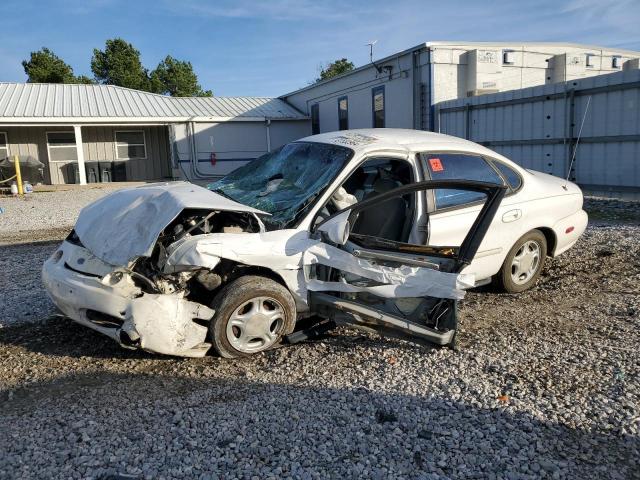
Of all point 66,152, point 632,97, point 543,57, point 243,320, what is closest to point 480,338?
point 243,320

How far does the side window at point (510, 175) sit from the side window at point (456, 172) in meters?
0.10

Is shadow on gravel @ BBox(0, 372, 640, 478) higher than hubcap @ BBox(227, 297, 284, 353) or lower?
lower

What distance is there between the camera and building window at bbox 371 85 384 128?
19.7 m

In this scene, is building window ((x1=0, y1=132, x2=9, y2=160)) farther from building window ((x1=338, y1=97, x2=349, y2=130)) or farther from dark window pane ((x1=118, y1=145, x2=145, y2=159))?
building window ((x1=338, y1=97, x2=349, y2=130))

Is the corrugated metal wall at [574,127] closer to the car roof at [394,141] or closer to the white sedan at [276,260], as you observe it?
the car roof at [394,141]

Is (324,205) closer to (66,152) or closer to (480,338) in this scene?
(480,338)

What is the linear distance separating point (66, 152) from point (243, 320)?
23.2 metres

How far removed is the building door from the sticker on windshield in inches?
846

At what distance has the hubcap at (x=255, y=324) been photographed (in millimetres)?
3900

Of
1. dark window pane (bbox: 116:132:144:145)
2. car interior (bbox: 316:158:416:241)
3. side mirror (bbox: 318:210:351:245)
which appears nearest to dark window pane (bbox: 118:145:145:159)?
dark window pane (bbox: 116:132:144:145)

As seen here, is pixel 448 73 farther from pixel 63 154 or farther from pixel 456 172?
pixel 63 154

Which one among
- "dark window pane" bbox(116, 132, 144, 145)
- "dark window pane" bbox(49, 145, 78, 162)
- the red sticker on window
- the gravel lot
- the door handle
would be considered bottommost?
the gravel lot

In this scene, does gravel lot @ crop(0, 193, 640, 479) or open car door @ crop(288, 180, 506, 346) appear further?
open car door @ crop(288, 180, 506, 346)

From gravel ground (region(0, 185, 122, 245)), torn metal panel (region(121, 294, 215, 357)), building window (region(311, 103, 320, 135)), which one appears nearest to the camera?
torn metal panel (region(121, 294, 215, 357))
